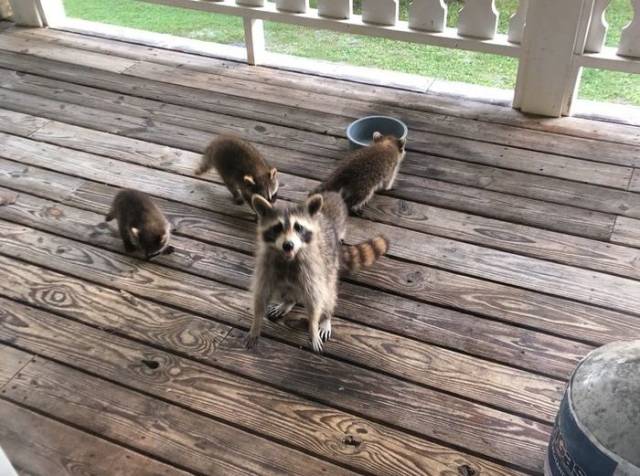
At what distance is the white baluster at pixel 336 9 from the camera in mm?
3426

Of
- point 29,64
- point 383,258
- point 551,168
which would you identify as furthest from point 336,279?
point 29,64

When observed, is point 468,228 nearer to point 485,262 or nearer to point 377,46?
point 485,262

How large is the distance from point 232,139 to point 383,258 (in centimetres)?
85

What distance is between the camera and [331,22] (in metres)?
3.47

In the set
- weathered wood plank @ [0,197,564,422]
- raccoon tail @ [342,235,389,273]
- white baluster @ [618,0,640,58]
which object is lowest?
weathered wood plank @ [0,197,564,422]

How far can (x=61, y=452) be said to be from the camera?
1.84 m

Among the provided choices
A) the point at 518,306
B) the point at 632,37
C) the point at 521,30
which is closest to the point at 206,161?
the point at 518,306

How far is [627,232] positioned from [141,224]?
188cm

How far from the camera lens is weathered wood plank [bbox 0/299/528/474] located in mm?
1801

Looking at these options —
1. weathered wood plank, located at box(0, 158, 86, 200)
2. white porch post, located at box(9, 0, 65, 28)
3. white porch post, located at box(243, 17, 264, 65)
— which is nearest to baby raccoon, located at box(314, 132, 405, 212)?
weathered wood plank, located at box(0, 158, 86, 200)

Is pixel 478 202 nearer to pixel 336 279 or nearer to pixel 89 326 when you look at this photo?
pixel 336 279

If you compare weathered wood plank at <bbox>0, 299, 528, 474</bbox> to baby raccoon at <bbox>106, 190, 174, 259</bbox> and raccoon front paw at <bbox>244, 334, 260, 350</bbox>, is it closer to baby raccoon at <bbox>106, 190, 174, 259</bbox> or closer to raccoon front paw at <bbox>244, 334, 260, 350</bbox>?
raccoon front paw at <bbox>244, 334, 260, 350</bbox>

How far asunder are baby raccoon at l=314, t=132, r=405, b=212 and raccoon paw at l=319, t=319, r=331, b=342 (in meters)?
0.60

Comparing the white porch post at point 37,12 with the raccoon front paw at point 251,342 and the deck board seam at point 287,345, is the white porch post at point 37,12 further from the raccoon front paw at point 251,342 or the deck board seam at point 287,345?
the raccoon front paw at point 251,342
